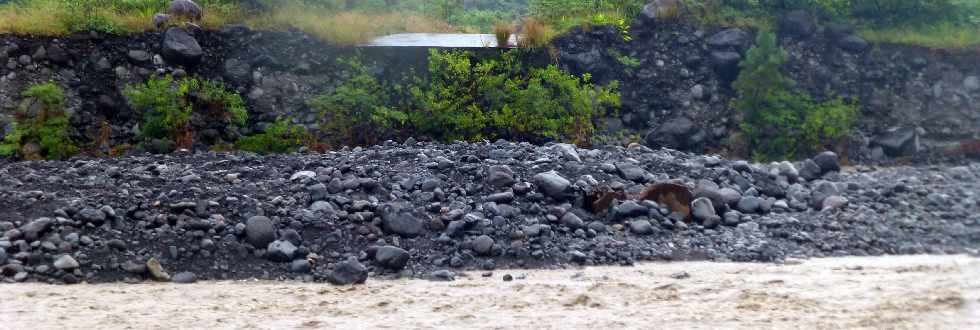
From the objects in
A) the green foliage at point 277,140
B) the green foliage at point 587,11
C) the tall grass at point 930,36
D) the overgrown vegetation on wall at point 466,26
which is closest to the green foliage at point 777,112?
the overgrown vegetation on wall at point 466,26

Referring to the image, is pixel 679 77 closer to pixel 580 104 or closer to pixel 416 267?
pixel 580 104

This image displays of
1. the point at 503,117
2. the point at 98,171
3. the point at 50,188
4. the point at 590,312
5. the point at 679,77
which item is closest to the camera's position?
the point at 590,312

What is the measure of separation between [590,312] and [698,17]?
28.7 ft

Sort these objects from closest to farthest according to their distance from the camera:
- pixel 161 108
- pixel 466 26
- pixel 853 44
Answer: pixel 161 108, pixel 853 44, pixel 466 26

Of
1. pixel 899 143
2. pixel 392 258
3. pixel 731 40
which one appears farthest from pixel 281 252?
pixel 899 143

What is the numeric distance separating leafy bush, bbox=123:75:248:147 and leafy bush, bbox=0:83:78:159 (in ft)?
2.41

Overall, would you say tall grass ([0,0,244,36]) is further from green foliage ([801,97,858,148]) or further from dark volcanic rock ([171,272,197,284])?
green foliage ([801,97,858,148])

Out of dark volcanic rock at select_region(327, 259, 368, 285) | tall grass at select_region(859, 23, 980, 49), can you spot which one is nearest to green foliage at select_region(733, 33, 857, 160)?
tall grass at select_region(859, 23, 980, 49)

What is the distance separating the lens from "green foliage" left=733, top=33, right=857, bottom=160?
38.7ft

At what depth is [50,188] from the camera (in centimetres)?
720

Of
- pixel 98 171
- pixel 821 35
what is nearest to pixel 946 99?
pixel 821 35

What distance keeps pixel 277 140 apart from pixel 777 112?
239 inches

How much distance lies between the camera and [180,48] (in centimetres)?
1131

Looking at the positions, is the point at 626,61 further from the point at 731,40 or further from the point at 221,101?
the point at 221,101
